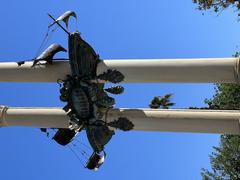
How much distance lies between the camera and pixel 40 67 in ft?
60.7

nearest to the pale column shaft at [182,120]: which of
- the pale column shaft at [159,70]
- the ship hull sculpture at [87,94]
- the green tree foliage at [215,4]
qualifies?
the ship hull sculpture at [87,94]

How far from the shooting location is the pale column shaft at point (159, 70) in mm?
17047

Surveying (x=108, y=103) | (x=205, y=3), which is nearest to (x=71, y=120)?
(x=108, y=103)

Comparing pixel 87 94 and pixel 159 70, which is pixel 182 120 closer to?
pixel 159 70

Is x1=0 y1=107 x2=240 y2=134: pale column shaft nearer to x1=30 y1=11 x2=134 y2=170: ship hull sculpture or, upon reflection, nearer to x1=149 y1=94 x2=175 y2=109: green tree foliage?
x1=30 y1=11 x2=134 y2=170: ship hull sculpture

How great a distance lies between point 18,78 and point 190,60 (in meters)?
5.94

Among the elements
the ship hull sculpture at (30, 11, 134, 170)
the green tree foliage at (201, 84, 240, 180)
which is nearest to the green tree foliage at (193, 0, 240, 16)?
the green tree foliage at (201, 84, 240, 180)

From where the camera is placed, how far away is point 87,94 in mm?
17672

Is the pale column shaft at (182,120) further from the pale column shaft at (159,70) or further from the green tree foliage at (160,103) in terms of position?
the green tree foliage at (160,103)

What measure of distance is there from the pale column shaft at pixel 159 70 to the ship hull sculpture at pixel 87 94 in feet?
1.24

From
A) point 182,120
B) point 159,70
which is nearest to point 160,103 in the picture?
point 182,120

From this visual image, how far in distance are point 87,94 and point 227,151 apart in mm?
31445

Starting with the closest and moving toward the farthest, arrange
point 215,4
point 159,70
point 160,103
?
point 159,70
point 160,103
point 215,4

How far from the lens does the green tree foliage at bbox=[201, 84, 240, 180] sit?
46.2m
